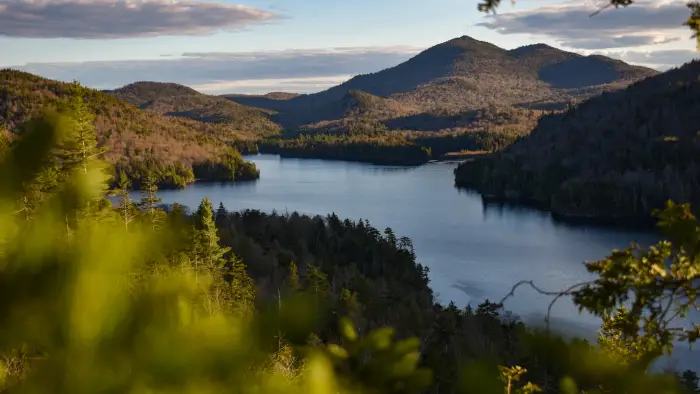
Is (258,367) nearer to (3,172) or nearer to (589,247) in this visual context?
(3,172)

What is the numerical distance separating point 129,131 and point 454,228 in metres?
96.0

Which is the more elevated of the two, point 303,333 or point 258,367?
point 303,333

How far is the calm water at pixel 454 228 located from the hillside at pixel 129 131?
18.7 m

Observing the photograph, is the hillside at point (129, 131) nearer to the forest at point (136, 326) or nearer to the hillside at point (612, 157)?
the hillside at point (612, 157)

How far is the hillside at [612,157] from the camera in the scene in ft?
278

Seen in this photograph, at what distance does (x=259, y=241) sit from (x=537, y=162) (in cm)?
7792

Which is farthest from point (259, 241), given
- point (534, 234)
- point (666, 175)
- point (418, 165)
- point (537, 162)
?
point (418, 165)

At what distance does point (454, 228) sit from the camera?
63.8m

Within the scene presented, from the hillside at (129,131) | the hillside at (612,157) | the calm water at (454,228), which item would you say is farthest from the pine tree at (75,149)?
the hillside at (129,131)

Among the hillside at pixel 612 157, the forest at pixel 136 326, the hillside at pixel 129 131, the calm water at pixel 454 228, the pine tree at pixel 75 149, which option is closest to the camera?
the forest at pixel 136 326

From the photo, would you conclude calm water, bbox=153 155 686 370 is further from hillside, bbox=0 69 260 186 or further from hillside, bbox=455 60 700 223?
hillside, bbox=0 69 260 186

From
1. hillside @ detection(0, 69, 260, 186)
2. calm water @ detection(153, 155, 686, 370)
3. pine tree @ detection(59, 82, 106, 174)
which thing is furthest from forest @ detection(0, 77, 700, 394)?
hillside @ detection(0, 69, 260, 186)

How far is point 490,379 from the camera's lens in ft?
5.63

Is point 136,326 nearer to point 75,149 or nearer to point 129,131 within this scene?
point 75,149
